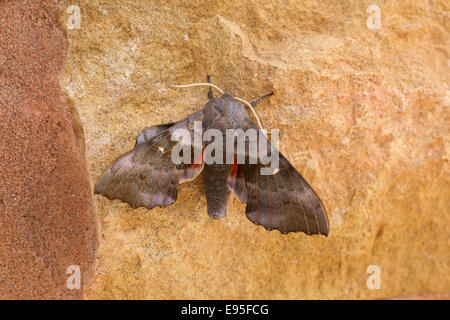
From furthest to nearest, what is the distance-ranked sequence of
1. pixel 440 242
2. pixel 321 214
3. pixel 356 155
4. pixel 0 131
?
pixel 440 242 → pixel 356 155 → pixel 0 131 → pixel 321 214

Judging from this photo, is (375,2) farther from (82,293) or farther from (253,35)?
(82,293)

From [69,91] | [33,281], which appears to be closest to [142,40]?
[69,91]

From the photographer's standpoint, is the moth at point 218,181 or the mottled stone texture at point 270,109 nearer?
the moth at point 218,181

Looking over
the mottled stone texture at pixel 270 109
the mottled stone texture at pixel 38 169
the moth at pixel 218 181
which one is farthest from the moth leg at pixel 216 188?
the mottled stone texture at pixel 38 169

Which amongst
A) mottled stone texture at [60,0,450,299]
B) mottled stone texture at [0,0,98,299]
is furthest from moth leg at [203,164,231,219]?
mottled stone texture at [0,0,98,299]

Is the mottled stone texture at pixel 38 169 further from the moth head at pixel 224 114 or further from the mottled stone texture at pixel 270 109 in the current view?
the moth head at pixel 224 114

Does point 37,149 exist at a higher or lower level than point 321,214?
higher

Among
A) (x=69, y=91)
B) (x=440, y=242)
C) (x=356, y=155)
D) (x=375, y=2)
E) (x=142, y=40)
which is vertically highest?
(x=375, y=2)
